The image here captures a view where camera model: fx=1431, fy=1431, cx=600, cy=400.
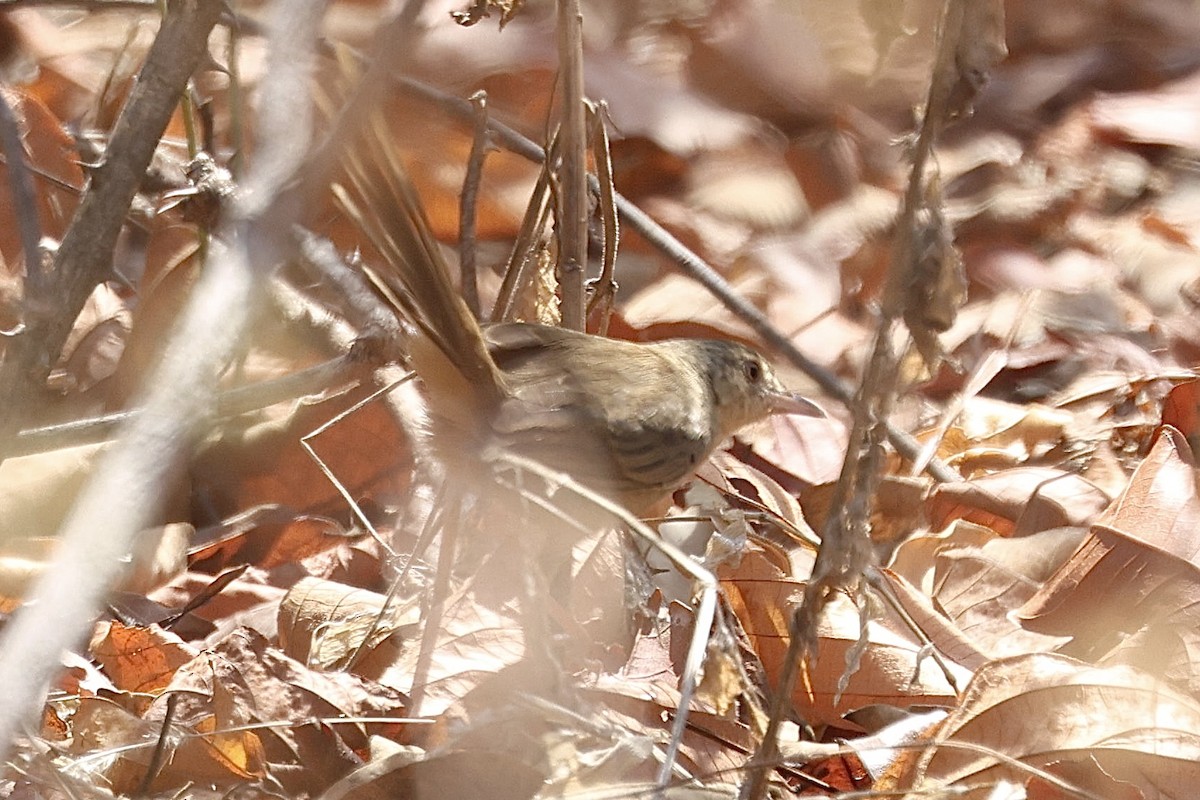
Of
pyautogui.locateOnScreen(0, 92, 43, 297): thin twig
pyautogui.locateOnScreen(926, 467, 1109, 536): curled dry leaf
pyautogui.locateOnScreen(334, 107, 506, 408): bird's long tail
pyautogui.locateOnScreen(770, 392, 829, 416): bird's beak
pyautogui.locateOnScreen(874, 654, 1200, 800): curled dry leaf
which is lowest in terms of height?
pyautogui.locateOnScreen(874, 654, 1200, 800): curled dry leaf

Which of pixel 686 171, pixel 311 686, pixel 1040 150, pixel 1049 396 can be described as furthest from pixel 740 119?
pixel 311 686

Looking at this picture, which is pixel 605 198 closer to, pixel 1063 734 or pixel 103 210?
pixel 103 210

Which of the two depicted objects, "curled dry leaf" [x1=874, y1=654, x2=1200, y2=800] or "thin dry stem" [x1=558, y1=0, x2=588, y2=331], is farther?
"thin dry stem" [x1=558, y1=0, x2=588, y2=331]

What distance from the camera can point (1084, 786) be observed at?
72.6 inches

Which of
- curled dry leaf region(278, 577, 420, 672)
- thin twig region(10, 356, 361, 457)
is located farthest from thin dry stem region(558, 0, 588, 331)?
curled dry leaf region(278, 577, 420, 672)

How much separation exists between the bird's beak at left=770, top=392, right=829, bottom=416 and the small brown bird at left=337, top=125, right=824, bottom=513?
187 mm

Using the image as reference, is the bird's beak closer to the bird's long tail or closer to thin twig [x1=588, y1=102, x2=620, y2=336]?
thin twig [x1=588, y1=102, x2=620, y2=336]

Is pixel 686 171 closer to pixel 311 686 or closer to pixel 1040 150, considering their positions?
pixel 1040 150

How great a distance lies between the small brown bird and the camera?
79.7 inches

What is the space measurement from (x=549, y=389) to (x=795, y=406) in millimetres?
992

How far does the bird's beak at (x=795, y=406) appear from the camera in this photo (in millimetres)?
3348

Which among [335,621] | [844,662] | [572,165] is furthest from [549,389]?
[844,662]

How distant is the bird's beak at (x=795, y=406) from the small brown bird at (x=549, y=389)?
187 mm

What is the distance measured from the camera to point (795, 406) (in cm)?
337
